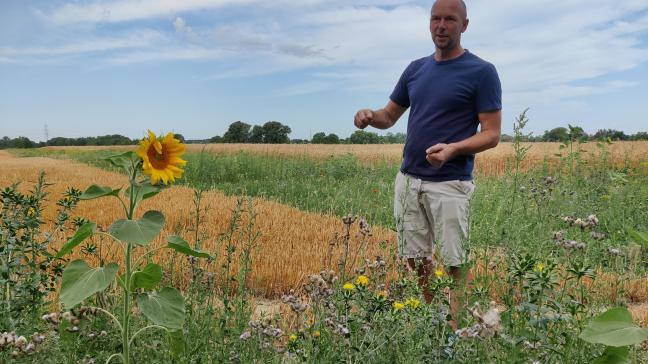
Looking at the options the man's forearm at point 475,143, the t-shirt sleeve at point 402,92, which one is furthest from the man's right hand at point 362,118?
the man's forearm at point 475,143

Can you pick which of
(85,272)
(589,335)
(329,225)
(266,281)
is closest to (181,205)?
(329,225)

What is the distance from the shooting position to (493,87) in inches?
141

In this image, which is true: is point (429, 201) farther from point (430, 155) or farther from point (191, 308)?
point (191, 308)

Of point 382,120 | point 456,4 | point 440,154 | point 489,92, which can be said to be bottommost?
point 440,154

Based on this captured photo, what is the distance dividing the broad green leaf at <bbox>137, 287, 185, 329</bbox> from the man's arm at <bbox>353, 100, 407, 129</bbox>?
2.23m

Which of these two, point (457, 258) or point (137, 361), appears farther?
point (457, 258)

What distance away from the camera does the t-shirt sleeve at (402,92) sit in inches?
167

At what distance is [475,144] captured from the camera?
11.4 feet

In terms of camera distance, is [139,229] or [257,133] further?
[257,133]

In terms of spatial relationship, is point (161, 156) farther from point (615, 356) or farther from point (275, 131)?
point (275, 131)

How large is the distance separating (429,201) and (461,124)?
20.9 inches

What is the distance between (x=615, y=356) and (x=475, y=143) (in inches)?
58.5

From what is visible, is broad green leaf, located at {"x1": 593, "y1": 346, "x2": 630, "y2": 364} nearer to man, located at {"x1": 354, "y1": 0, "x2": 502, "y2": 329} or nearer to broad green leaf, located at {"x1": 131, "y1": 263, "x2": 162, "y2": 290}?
man, located at {"x1": 354, "y1": 0, "x2": 502, "y2": 329}

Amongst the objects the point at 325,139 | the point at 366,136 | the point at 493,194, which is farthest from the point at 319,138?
the point at 493,194
